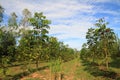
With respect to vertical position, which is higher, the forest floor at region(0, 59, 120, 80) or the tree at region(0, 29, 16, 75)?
the tree at region(0, 29, 16, 75)

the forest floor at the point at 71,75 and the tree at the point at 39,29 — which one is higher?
the tree at the point at 39,29

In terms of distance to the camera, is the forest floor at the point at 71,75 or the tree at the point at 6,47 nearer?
the tree at the point at 6,47

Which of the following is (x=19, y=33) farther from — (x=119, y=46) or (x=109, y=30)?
(x=119, y=46)

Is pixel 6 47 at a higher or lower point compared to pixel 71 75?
higher

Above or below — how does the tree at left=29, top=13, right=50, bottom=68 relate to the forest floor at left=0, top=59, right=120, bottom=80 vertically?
above

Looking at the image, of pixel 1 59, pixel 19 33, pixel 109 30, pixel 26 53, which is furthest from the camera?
pixel 19 33

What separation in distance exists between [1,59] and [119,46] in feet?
247

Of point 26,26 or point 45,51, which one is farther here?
point 26,26

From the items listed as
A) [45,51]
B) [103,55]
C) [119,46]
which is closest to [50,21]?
[45,51]

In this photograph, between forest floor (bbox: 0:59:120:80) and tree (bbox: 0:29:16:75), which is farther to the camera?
forest floor (bbox: 0:59:120:80)

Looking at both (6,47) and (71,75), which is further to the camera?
(6,47)

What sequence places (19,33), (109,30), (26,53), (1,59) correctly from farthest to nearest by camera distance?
1. (19,33)
2. (26,53)
3. (109,30)
4. (1,59)

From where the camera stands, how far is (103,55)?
40.4 metres

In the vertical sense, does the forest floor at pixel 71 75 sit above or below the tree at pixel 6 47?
below
